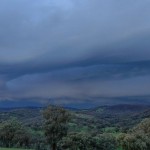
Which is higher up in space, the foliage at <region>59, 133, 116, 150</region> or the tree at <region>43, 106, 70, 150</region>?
the tree at <region>43, 106, 70, 150</region>

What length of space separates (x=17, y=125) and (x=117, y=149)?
48.8 m

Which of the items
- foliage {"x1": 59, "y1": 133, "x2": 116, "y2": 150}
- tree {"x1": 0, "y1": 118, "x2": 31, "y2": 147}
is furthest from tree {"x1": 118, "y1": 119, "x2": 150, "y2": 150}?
tree {"x1": 0, "y1": 118, "x2": 31, "y2": 147}

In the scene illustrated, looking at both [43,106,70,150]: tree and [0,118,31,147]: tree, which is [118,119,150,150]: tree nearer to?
[43,106,70,150]: tree

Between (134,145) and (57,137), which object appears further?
(57,137)

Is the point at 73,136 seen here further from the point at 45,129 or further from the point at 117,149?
the point at 117,149

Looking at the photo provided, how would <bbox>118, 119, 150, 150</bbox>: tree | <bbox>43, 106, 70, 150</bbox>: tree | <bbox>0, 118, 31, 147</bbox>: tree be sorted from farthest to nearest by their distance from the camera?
1. <bbox>0, 118, 31, 147</bbox>: tree
2. <bbox>43, 106, 70, 150</bbox>: tree
3. <bbox>118, 119, 150, 150</bbox>: tree

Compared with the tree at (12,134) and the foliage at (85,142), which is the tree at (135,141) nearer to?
the foliage at (85,142)

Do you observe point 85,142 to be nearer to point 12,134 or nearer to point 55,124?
point 55,124

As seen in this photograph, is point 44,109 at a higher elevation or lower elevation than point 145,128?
higher

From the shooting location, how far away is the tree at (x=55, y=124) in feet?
430

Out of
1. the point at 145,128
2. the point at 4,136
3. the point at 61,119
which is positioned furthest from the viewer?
the point at 4,136

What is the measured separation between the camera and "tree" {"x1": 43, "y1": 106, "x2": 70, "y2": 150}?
131000 mm

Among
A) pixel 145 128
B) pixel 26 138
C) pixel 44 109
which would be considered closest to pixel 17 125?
pixel 26 138

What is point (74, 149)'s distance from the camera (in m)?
135
